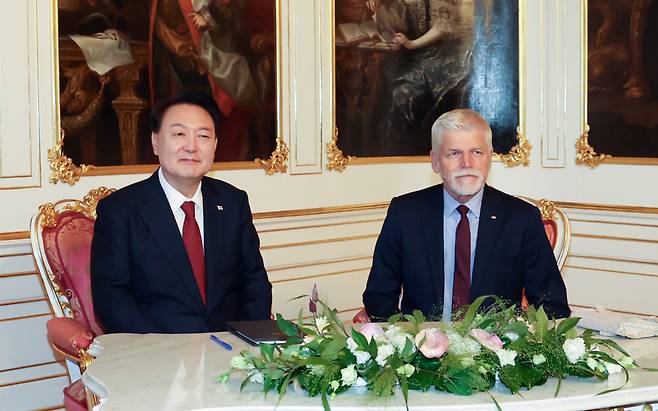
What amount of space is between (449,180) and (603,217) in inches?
157

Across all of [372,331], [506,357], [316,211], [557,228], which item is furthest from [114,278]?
[316,211]

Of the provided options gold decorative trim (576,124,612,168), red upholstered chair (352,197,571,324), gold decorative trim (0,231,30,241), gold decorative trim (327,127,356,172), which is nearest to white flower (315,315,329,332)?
red upholstered chair (352,197,571,324)

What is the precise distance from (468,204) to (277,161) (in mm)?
2855

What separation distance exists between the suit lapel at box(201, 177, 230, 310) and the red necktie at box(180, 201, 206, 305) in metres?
0.03

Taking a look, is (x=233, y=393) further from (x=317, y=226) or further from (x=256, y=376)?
(x=317, y=226)

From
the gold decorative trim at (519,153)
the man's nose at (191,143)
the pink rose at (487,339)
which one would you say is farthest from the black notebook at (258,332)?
the gold decorative trim at (519,153)

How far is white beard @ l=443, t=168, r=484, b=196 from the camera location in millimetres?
4668

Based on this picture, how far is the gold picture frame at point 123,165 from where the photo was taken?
20.1 feet

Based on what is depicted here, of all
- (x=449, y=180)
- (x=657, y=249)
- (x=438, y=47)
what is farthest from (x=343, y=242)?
(x=449, y=180)

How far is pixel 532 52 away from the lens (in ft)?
28.5

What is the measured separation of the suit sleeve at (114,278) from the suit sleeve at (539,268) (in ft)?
5.63

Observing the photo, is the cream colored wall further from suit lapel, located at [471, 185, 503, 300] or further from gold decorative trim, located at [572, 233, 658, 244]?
suit lapel, located at [471, 185, 503, 300]

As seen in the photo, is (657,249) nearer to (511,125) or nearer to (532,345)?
(511,125)

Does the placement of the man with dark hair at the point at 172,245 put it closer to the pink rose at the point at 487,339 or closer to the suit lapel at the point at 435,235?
the suit lapel at the point at 435,235
